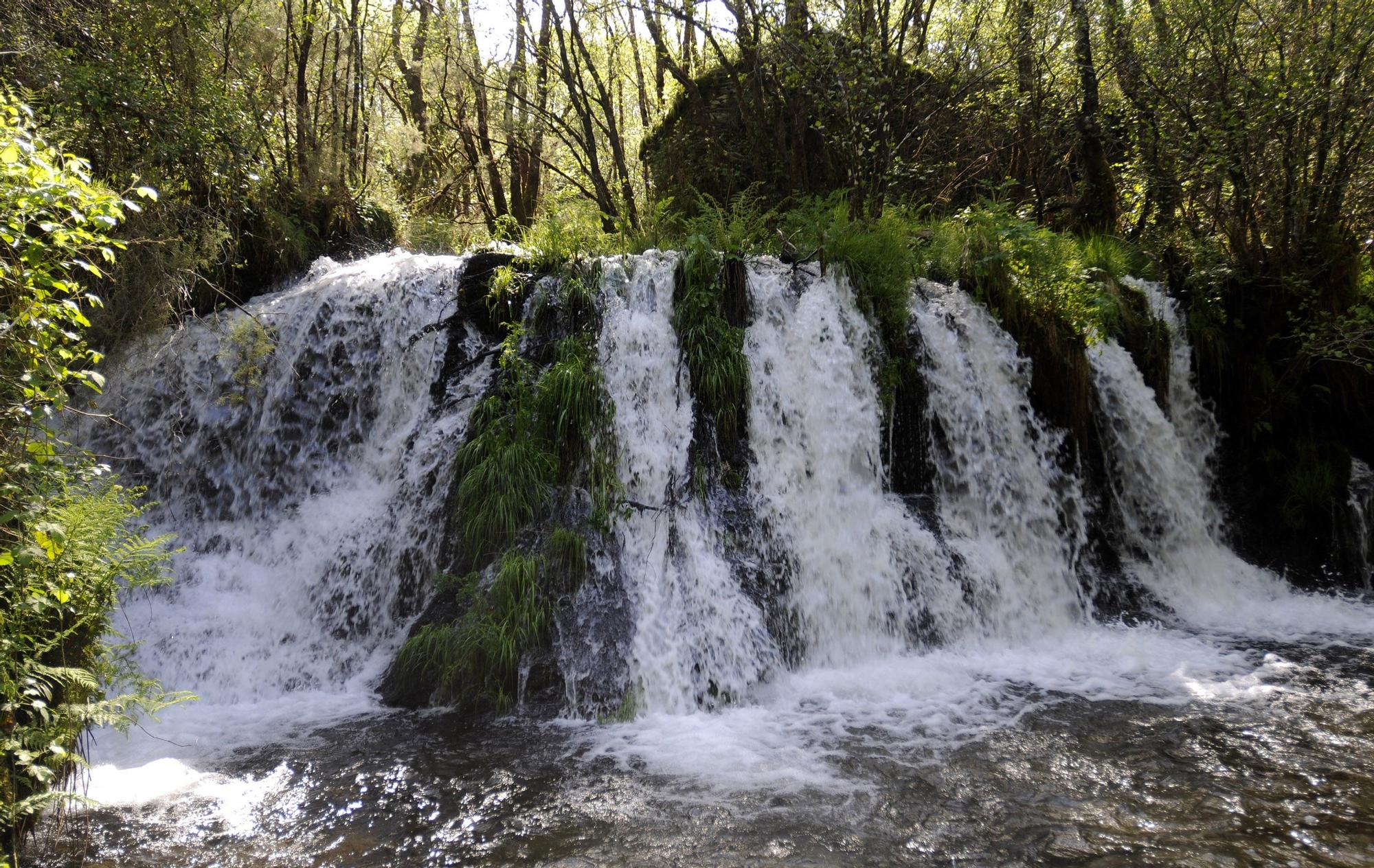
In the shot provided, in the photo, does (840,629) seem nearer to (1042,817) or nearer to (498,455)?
(1042,817)

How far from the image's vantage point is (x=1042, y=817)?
12.7 feet

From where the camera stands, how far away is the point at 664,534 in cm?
614

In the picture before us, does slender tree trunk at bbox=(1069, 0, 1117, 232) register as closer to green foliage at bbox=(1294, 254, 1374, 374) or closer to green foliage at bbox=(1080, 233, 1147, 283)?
green foliage at bbox=(1080, 233, 1147, 283)

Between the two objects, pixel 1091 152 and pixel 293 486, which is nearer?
pixel 293 486

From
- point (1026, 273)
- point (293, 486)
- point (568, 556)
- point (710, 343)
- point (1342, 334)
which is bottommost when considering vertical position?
point (568, 556)

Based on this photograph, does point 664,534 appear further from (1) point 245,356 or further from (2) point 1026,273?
(2) point 1026,273

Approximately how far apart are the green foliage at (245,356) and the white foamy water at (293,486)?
0.06 ft

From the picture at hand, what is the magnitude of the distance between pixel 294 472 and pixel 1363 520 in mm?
9824

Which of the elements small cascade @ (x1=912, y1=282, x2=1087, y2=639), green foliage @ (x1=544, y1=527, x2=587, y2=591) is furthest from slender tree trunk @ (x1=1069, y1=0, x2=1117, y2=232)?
green foliage @ (x1=544, y1=527, x2=587, y2=591)

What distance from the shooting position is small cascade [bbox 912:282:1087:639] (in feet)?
21.8

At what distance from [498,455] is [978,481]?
4076 millimetres

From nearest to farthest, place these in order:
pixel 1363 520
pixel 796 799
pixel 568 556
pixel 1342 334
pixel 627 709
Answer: pixel 796 799
pixel 627 709
pixel 568 556
pixel 1342 334
pixel 1363 520

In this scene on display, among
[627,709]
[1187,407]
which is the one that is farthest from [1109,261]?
[627,709]

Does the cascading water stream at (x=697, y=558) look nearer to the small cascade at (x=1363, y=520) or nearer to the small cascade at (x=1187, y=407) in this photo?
the small cascade at (x=1187, y=407)
